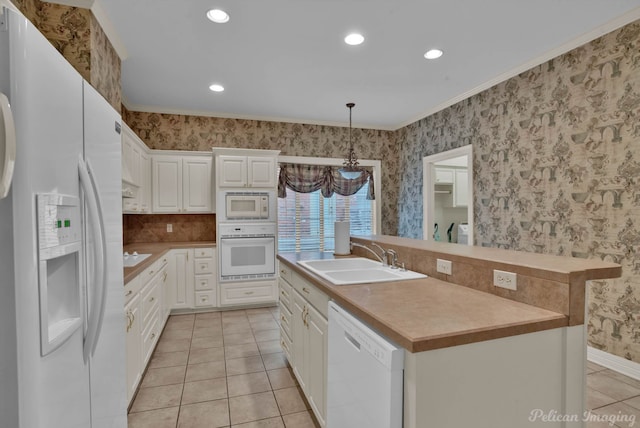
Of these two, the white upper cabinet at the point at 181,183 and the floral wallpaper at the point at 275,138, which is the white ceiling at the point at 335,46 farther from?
the white upper cabinet at the point at 181,183

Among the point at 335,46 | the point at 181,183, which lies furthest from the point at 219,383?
the point at 335,46

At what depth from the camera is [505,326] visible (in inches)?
44.8

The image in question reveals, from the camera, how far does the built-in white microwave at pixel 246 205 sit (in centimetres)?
441

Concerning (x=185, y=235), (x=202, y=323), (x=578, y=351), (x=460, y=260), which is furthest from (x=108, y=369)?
(x=185, y=235)

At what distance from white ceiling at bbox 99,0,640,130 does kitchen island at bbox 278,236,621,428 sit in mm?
2039

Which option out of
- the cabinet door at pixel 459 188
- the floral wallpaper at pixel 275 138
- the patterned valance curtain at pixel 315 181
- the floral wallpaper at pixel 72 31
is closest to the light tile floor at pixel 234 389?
the floral wallpaper at pixel 72 31

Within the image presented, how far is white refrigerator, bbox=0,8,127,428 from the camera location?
758 millimetres

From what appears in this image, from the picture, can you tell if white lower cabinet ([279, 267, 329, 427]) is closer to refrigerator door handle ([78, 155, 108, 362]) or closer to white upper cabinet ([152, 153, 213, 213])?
refrigerator door handle ([78, 155, 108, 362])

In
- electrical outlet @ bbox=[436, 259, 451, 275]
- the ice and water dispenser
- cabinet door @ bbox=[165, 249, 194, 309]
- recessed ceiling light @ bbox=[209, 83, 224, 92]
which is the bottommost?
cabinet door @ bbox=[165, 249, 194, 309]

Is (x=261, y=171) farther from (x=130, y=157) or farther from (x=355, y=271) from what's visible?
(x=355, y=271)

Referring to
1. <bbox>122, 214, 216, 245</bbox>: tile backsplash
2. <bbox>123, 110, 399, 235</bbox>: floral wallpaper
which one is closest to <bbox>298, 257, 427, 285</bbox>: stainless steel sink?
<bbox>122, 214, 216, 245</bbox>: tile backsplash

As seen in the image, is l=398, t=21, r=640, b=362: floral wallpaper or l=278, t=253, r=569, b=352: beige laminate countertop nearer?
l=278, t=253, r=569, b=352: beige laminate countertop

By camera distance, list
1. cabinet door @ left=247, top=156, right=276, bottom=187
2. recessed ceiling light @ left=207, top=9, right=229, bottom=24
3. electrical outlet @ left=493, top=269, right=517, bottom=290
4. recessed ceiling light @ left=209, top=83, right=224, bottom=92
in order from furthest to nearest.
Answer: cabinet door @ left=247, top=156, right=276, bottom=187
recessed ceiling light @ left=209, top=83, right=224, bottom=92
recessed ceiling light @ left=207, top=9, right=229, bottom=24
electrical outlet @ left=493, top=269, right=517, bottom=290

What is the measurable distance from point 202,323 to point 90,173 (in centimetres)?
327
